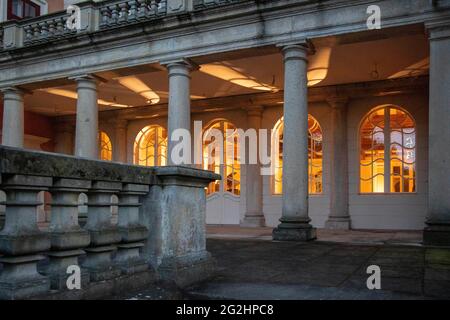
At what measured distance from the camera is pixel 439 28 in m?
9.76

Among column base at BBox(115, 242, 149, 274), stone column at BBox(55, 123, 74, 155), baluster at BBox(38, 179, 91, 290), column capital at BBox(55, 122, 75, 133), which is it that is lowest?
column base at BBox(115, 242, 149, 274)

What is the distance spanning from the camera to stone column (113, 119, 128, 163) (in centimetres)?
2056

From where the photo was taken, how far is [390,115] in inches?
628

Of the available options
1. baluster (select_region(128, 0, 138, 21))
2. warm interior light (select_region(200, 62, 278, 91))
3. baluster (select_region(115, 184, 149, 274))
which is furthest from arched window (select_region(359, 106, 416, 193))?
baluster (select_region(115, 184, 149, 274))

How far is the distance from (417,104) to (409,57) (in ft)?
8.12

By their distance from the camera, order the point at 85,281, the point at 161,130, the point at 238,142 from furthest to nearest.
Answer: the point at 161,130
the point at 238,142
the point at 85,281

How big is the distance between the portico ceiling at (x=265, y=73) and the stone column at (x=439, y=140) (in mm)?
1784

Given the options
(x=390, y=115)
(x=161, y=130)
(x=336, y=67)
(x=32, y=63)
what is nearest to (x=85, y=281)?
(x=336, y=67)

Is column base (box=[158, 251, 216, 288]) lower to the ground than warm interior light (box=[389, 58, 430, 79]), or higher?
lower

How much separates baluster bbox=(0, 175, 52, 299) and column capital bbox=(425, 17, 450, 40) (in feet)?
28.1

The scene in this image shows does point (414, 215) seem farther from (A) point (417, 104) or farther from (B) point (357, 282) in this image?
(B) point (357, 282)

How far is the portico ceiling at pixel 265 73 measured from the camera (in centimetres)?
1288

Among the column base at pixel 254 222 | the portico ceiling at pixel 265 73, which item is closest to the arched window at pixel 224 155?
→ the column base at pixel 254 222

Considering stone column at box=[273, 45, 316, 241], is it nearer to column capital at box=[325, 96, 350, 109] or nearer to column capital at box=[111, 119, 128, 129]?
column capital at box=[325, 96, 350, 109]
